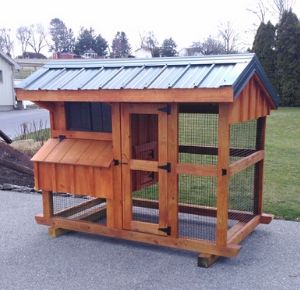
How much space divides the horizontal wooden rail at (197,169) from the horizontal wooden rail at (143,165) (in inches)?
9.2

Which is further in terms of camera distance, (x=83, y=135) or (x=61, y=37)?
(x=61, y=37)

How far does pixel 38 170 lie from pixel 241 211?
2370mm

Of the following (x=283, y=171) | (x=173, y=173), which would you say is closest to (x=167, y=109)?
(x=173, y=173)

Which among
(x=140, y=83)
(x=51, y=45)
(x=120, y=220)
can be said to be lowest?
(x=120, y=220)

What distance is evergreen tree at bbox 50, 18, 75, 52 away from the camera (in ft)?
187

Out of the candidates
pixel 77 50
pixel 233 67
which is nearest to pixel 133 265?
pixel 233 67

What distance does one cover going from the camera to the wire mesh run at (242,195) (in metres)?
4.84

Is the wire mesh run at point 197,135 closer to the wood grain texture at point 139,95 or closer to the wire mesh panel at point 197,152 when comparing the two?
the wire mesh panel at point 197,152

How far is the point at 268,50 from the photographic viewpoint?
67.3 ft

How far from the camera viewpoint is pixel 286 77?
19734 mm

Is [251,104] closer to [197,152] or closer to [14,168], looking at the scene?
[197,152]

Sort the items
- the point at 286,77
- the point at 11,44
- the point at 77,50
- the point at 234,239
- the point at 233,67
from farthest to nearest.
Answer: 1. the point at 11,44
2. the point at 77,50
3. the point at 286,77
4. the point at 234,239
5. the point at 233,67

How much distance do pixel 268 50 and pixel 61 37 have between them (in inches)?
1754

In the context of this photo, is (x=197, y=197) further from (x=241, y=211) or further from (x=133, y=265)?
(x=133, y=265)
